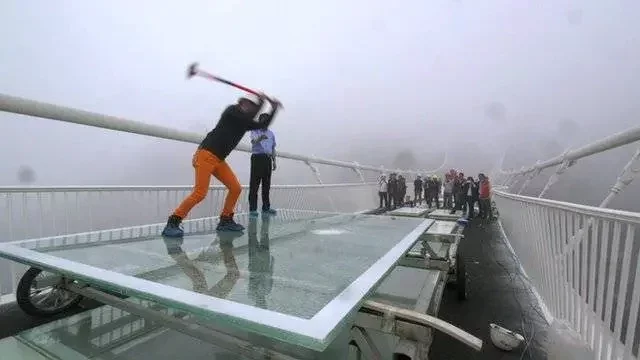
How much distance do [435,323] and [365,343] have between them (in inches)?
15.9

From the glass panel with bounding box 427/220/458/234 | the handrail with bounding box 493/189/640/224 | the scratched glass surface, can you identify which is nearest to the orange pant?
the scratched glass surface

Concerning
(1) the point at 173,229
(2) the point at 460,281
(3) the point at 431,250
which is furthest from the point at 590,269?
(1) the point at 173,229

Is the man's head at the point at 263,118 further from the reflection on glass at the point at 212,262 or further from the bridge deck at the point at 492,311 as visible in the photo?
the bridge deck at the point at 492,311

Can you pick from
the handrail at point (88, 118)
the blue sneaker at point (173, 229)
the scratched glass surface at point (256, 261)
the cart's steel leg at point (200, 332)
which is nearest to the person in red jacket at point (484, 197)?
the handrail at point (88, 118)

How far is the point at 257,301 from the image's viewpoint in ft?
6.29

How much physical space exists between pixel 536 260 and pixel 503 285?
2.78 ft

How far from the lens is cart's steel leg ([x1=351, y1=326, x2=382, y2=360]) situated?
78.4 inches

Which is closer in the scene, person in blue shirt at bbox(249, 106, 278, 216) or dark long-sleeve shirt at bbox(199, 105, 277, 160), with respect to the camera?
dark long-sleeve shirt at bbox(199, 105, 277, 160)

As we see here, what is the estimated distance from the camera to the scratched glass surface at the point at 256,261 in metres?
2.08

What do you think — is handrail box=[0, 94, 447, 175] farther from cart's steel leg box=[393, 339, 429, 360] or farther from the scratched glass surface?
cart's steel leg box=[393, 339, 429, 360]

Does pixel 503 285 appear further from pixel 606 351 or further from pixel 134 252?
pixel 134 252

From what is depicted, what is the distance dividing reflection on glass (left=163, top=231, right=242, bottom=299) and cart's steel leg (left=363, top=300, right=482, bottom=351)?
2.76 feet

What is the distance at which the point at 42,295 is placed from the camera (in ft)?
12.7

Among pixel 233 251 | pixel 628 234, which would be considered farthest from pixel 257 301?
pixel 628 234
